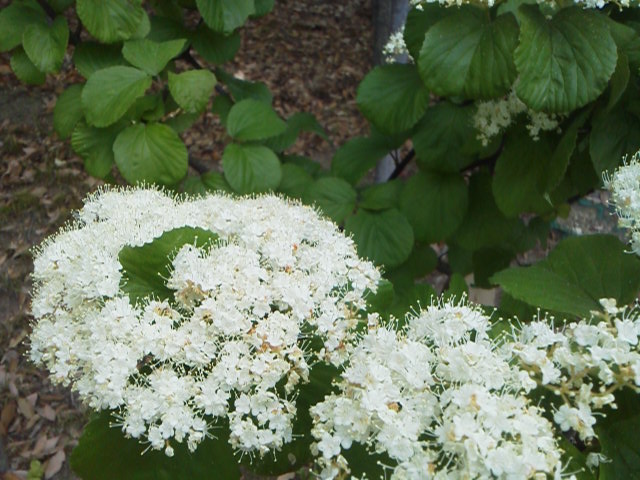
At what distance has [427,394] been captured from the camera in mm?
883

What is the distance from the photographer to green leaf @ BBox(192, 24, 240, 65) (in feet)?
7.91

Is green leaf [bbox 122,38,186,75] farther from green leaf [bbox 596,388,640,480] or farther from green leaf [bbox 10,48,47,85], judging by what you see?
green leaf [bbox 596,388,640,480]

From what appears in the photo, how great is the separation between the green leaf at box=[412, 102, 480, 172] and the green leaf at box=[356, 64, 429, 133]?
4.3 inches

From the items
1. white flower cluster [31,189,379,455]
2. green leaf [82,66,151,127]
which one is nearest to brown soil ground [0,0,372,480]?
white flower cluster [31,189,379,455]

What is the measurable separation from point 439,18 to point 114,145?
1095 millimetres

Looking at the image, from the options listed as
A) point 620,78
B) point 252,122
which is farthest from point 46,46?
point 620,78

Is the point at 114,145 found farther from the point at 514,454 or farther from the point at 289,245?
the point at 514,454

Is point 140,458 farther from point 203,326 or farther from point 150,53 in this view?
point 150,53

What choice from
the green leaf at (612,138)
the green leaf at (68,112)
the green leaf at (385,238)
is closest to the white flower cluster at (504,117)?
the green leaf at (612,138)

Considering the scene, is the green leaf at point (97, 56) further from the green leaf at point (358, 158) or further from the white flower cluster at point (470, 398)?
the white flower cluster at point (470, 398)

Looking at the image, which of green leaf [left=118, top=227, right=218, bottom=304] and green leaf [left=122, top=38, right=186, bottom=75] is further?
green leaf [left=122, top=38, right=186, bottom=75]

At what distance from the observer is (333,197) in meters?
2.09

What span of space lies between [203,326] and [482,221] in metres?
1.39

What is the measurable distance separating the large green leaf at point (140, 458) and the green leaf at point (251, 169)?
1.10 metres
